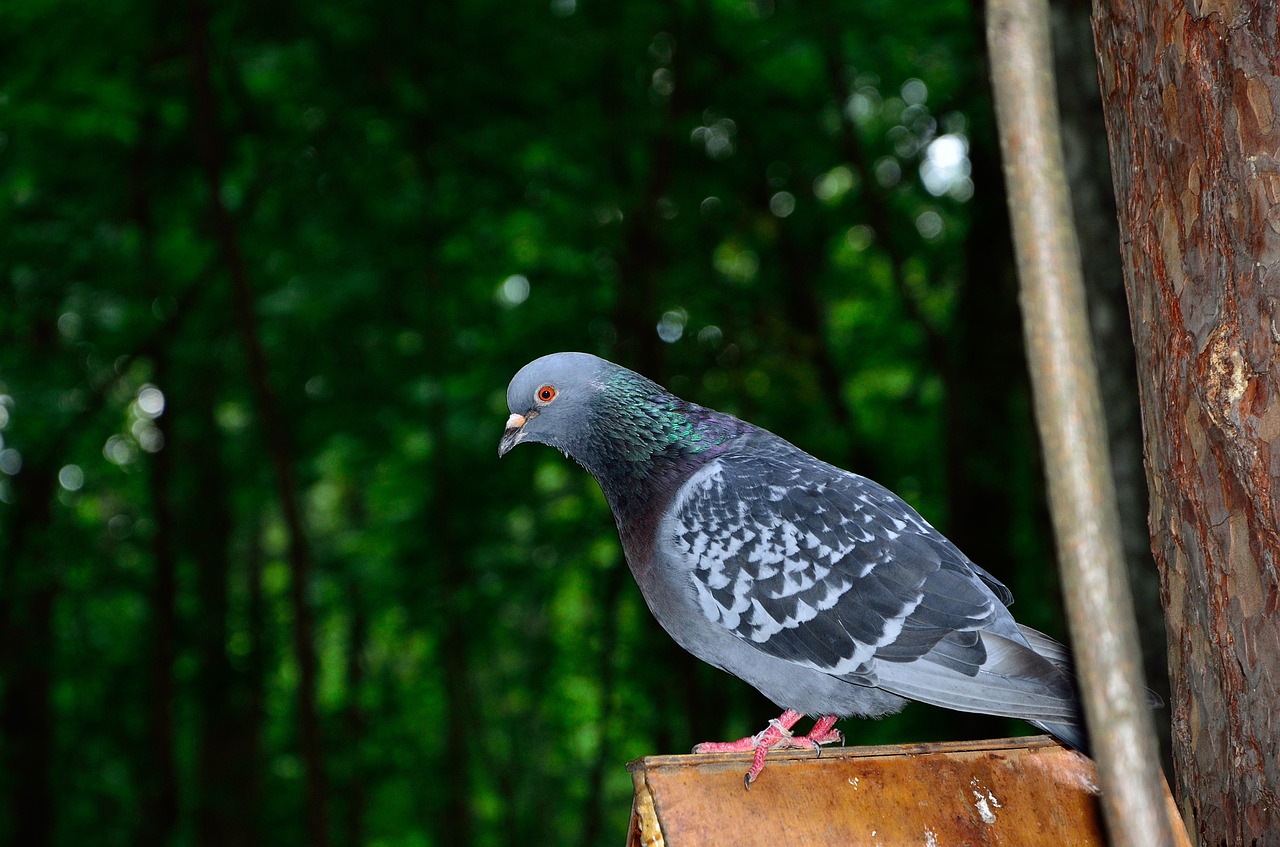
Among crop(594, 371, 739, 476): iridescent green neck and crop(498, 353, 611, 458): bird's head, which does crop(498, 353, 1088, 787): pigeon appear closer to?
crop(594, 371, 739, 476): iridescent green neck

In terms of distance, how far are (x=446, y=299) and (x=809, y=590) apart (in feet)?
20.3

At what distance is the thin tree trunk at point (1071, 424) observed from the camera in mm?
1282

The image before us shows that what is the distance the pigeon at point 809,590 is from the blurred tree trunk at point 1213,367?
0.37 m

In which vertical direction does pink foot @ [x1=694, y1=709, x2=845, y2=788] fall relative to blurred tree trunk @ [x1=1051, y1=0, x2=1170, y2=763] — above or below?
below

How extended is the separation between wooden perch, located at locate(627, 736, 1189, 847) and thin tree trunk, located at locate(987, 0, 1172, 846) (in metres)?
1.25

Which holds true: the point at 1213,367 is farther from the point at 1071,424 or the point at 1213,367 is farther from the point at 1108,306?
the point at 1108,306

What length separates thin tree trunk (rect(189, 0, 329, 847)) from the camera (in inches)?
271

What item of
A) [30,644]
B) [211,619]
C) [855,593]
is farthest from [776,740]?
[30,644]

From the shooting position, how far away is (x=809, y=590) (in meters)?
3.01

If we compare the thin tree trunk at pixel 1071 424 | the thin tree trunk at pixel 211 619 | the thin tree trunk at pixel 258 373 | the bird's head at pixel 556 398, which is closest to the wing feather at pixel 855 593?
the bird's head at pixel 556 398

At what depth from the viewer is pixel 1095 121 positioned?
4285 mm

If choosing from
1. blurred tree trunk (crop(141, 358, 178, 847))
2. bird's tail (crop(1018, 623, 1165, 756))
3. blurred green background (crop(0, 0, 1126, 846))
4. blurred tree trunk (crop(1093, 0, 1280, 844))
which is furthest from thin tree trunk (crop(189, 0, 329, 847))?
blurred tree trunk (crop(1093, 0, 1280, 844))

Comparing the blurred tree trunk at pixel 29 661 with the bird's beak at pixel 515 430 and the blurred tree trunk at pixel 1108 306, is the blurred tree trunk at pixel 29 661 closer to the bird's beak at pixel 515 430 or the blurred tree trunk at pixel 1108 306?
the bird's beak at pixel 515 430

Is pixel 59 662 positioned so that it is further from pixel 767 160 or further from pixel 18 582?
pixel 767 160
